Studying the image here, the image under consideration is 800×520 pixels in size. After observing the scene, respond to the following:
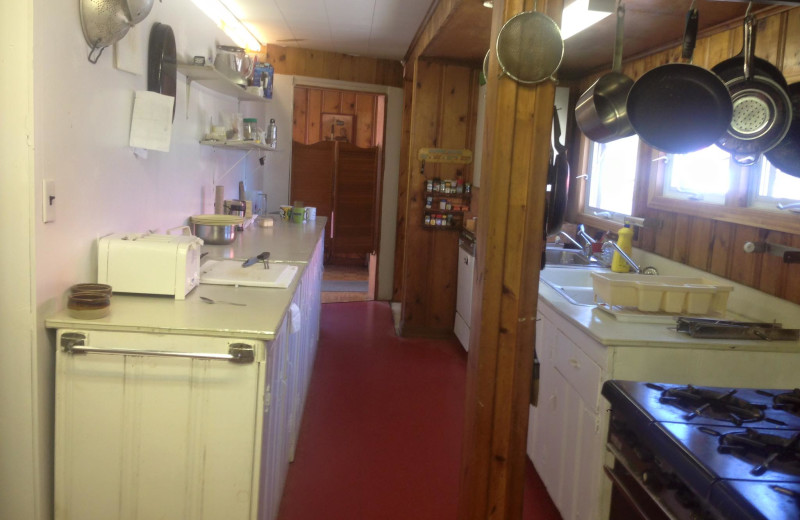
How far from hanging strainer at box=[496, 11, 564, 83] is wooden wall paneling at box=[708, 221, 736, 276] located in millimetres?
1475

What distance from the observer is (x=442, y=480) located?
2936mm

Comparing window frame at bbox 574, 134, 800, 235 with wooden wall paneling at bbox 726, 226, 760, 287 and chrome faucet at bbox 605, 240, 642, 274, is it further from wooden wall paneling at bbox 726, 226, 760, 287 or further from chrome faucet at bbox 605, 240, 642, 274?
chrome faucet at bbox 605, 240, 642, 274

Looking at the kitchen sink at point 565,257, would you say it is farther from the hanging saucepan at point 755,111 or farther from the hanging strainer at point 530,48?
the hanging strainer at point 530,48

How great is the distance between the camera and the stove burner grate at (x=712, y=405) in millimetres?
1579

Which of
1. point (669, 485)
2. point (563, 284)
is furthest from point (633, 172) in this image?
point (669, 485)

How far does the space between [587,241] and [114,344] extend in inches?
111

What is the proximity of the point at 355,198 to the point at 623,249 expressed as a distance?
495 cm

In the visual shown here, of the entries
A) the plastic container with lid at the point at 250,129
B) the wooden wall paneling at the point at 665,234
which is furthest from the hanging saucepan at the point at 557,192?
the plastic container with lid at the point at 250,129

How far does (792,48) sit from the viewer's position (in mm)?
2383

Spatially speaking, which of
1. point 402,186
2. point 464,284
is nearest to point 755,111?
point 464,284

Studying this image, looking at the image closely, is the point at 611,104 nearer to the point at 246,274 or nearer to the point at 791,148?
the point at 791,148

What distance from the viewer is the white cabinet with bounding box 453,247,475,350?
187 inches

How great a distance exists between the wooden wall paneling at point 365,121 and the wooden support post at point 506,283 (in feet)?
22.9

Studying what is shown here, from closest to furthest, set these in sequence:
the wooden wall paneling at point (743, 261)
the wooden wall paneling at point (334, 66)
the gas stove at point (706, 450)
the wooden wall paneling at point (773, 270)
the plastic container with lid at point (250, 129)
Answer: the gas stove at point (706, 450)
the wooden wall paneling at point (773, 270)
the wooden wall paneling at point (743, 261)
the plastic container with lid at point (250, 129)
the wooden wall paneling at point (334, 66)
